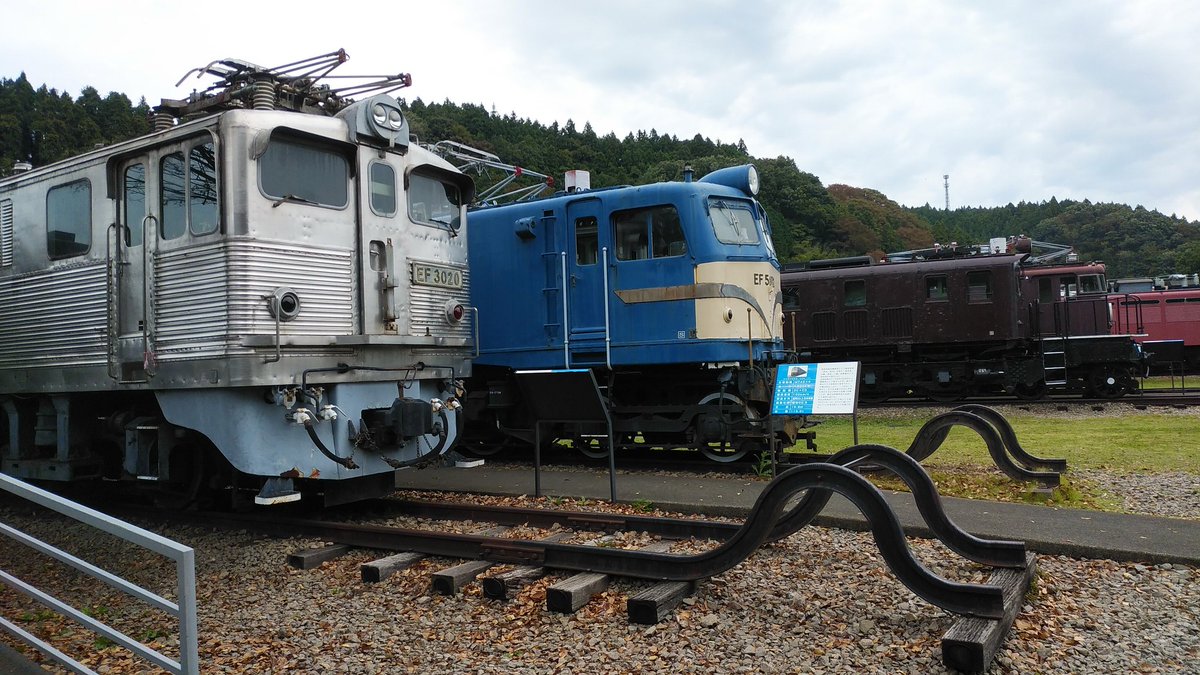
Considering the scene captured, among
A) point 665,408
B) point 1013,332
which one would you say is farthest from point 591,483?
point 1013,332

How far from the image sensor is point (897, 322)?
19.1 metres

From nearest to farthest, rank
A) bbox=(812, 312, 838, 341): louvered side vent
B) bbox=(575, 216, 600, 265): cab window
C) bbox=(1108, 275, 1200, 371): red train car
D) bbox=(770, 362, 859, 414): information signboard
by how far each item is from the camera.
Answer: bbox=(770, 362, 859, 414): information signboard
bbox=(575, 216, 600, 265): cab window
bbox=(812, 312, 838, 341): louvered side vent
bbox=(1108, 275, 1200, 371): red train car

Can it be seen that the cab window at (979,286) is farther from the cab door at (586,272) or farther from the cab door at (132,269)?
the cab door at (132,269)

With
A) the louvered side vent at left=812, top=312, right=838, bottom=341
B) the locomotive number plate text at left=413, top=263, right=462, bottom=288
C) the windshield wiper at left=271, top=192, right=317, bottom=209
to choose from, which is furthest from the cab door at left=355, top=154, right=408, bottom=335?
the louvered side vent at left=812, top=312, right=838, bottom=341

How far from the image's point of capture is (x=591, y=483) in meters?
9.30

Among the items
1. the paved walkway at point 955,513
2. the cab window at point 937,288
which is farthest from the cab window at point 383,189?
the cab window at point 937,288

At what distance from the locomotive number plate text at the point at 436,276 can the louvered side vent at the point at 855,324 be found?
1295 cm

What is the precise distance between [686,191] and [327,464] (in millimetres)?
5417

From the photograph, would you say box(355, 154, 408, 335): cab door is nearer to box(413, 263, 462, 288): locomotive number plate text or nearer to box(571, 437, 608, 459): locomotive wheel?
box(413, 263, 462, 288): locomotive number plate text

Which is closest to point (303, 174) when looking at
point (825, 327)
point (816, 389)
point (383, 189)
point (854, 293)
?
point (383, 189)

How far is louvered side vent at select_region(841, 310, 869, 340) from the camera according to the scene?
19.4m

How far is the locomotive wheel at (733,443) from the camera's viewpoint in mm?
10180

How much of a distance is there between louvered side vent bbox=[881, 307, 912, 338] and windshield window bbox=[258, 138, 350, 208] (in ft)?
48.0

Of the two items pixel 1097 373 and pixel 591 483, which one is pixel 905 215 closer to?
pixel 1097 373
